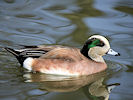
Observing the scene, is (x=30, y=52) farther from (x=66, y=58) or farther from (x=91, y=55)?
(x=91, y=55)

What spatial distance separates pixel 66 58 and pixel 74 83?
48 cm

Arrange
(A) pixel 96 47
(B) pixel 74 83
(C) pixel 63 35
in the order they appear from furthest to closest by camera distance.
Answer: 1. (C) pixel 63 35
2. (A) pixel 96 47
3. (B) pixel 74 83

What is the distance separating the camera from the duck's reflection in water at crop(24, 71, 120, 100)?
6117 mm

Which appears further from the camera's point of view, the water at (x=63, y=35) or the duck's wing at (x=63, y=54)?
the duck's wing at (x=63, y=54)

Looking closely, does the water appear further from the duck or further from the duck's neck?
the duck's neck

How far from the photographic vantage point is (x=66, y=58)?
21.8ft

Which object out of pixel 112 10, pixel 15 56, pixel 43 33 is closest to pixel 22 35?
pixel 43 33

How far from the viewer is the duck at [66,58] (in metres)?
6.65

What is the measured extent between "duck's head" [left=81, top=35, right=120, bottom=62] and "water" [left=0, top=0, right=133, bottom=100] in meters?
0.38

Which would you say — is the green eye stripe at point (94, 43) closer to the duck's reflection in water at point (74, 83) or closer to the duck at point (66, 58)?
the duck at point (66, 58)

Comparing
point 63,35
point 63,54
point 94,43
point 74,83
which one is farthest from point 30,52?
point 63,35

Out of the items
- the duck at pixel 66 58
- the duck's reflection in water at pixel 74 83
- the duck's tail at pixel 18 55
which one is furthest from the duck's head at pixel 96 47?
the duck's tail at pixel 18 55

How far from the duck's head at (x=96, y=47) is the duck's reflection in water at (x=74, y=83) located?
0.37 metres

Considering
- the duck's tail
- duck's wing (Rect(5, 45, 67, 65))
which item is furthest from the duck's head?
the duck's tail
